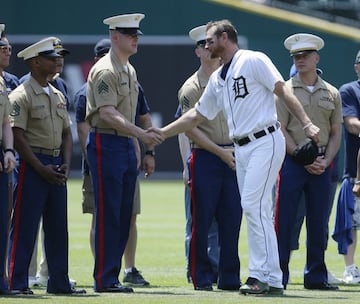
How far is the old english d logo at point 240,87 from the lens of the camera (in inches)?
375

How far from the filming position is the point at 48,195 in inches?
387

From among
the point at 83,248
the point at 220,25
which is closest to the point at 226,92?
the point at 220,25

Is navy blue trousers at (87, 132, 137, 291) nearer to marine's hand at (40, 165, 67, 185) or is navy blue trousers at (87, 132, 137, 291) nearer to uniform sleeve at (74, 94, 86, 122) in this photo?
marine's hand at (40, 165, 67, 185)

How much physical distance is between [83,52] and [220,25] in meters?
20.4

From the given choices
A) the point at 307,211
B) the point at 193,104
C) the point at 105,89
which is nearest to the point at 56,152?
the point at 105,89

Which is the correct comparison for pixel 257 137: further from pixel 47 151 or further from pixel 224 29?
pixel 47 151

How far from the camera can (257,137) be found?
9.48 meters

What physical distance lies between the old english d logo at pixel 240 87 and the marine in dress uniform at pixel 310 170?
1039mm

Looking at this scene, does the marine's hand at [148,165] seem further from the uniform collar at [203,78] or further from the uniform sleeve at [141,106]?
the uniform collar at [203,78]

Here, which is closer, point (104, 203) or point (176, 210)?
point (104, 203)

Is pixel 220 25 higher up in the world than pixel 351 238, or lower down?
higher up

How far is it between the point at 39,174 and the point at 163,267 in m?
3.30

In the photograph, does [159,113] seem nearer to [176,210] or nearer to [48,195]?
[176,210]

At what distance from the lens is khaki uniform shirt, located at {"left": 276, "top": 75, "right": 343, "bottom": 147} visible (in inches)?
412
